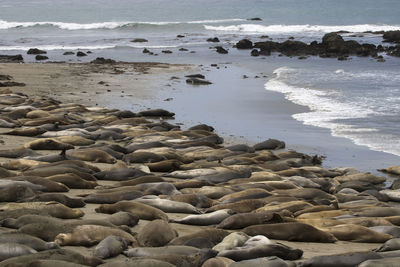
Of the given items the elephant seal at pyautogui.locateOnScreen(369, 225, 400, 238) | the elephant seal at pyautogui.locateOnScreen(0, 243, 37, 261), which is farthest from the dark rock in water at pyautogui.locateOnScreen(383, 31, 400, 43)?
the elephant seal at pyautogui.locateOnScreen(0, 243, 37, 261)

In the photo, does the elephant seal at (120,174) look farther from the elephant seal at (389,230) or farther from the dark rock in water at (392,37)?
the dark rock in water at (392,37)

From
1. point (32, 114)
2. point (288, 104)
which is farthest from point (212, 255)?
point (288, 104)

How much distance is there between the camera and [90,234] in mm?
5637

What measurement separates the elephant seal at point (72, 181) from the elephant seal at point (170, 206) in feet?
3.65

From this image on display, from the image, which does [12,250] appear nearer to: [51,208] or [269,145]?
Result: [51,208]

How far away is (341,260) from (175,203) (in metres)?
2.58

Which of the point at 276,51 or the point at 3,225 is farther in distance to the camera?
the point at 276,51

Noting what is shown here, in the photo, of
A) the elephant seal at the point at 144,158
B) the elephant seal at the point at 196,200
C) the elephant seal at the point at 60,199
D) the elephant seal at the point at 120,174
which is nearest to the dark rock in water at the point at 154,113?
the elephant seal at the point at 144,158

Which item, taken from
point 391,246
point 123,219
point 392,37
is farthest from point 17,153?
point 392,37

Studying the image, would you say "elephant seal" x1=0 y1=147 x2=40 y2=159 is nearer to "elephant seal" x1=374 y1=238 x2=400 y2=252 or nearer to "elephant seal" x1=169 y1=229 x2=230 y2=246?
"elephant seal" x1=169 y1=229 x2=230 y2=246

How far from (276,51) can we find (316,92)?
647 inches

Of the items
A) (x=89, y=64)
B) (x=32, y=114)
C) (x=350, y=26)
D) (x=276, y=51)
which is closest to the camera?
(x=32, y=114)

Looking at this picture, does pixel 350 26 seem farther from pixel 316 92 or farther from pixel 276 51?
pixel 316 92

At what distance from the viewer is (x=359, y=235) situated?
6562mm
